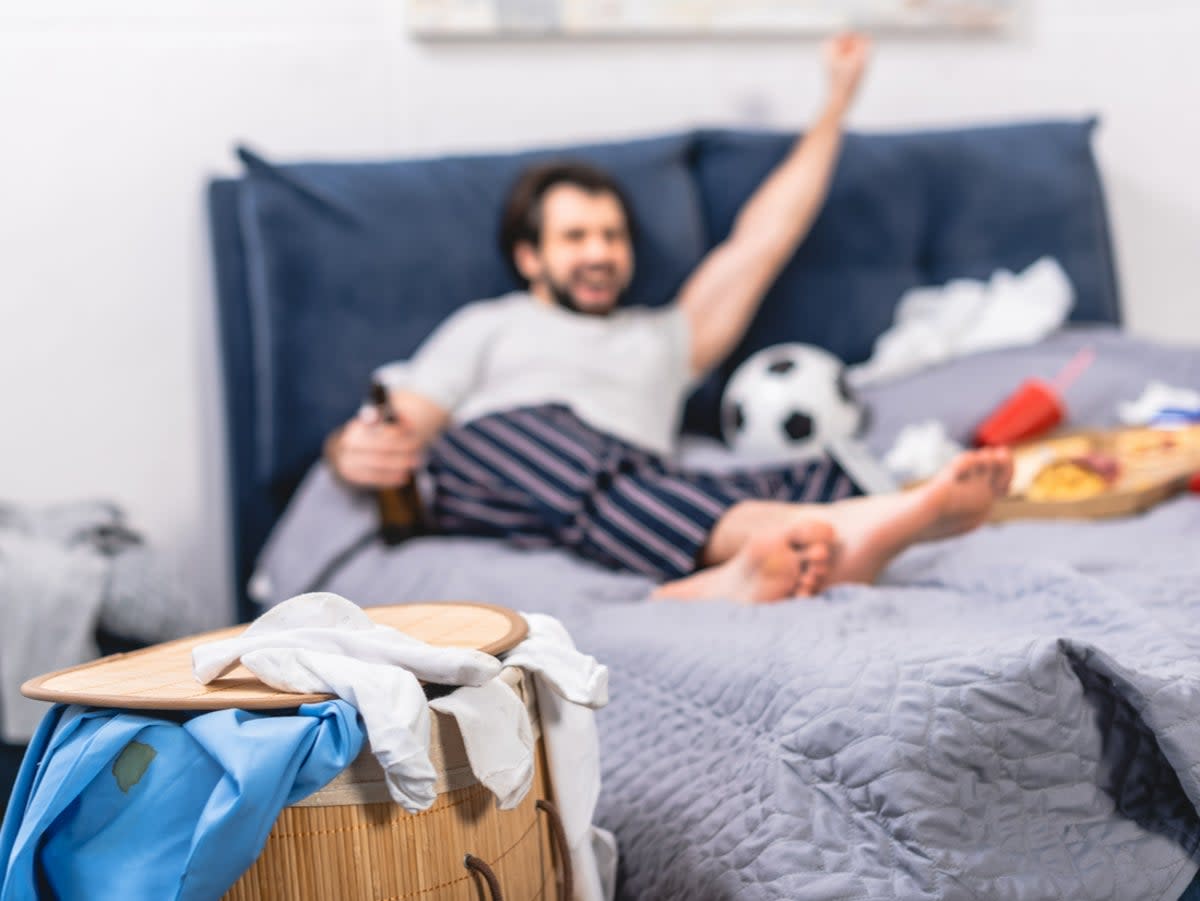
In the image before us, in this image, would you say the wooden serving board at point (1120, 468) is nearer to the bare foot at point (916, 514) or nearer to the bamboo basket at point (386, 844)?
the bare foot at point (916, 514)

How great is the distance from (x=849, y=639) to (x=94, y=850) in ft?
2.09

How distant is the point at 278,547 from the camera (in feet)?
6.54

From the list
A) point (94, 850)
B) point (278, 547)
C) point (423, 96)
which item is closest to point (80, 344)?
point (278, 547)

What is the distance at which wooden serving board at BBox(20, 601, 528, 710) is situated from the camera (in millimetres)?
913

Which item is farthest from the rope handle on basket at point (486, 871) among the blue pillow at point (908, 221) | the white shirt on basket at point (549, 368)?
the blue pillow at point (908, 221)

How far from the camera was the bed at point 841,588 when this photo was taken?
3.45 feet

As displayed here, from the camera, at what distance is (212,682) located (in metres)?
0.96

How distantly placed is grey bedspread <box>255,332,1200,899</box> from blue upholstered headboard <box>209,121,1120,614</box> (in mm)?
859

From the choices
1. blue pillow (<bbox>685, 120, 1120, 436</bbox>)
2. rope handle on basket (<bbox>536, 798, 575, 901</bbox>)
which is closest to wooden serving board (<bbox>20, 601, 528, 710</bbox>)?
rope handle on basket (<bbox>536, 798, 575, 901</bbox>)

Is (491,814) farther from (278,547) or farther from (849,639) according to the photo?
(278,547)

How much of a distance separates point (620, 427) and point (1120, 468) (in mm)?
697

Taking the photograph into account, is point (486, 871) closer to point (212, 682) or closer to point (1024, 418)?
point (212, 682)

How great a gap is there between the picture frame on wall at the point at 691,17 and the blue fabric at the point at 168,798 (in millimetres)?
1775

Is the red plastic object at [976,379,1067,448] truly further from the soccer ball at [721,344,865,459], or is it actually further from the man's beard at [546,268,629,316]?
the man's beard at [546,268,629,316]
